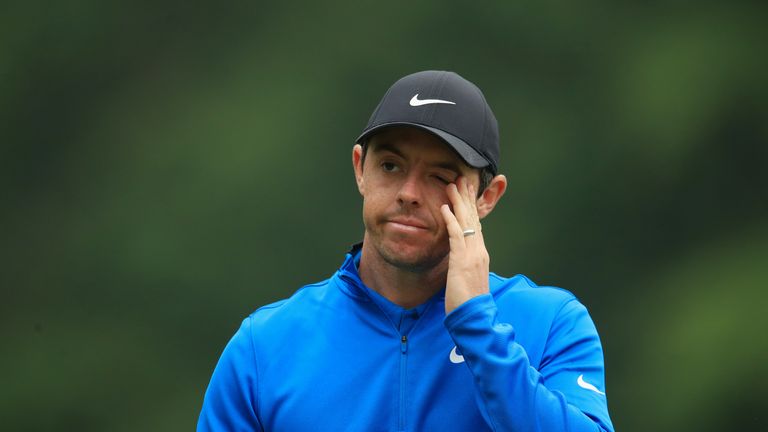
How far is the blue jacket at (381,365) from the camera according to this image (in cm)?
213

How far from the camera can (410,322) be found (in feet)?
7.40

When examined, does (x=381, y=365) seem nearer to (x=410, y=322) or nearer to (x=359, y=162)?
(x=410, y=322)

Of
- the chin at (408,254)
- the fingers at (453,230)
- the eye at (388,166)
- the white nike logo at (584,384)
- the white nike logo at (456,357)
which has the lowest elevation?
the white nike logo at (584,384)

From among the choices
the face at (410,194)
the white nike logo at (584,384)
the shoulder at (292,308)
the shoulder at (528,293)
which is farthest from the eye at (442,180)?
the white nike logo at (584,384)

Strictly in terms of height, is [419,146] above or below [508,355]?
above

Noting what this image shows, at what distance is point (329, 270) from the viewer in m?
5.46

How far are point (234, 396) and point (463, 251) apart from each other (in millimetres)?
552

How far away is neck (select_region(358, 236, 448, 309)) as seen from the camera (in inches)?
89.8

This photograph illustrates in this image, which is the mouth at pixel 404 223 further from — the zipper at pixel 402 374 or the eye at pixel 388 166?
the zipper at pixel 402 374

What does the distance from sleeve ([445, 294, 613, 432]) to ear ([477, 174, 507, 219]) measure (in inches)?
13.4

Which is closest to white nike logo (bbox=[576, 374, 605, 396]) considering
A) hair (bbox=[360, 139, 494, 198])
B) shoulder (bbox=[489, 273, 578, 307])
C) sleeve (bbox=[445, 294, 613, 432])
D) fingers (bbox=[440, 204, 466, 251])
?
sleeve (bbox=[445, 294, 613, 432])

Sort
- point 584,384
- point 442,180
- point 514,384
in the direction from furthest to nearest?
point 442,180, point 584,384, point 514,384

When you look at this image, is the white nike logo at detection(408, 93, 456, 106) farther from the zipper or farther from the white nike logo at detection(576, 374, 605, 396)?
the white nike logo at detection(576, 374, 605, 396)

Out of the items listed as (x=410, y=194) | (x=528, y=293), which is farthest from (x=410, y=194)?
(x=528, y=293)
